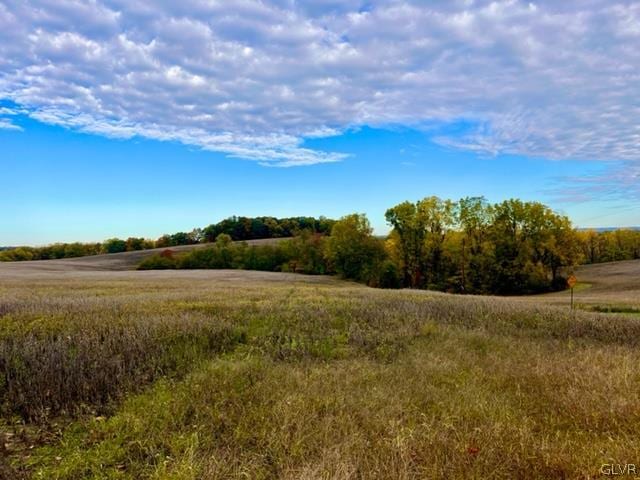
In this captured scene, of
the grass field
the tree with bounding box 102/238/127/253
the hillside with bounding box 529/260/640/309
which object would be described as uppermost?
the tree with bounding box 102/238/127/253

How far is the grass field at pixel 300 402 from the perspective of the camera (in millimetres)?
4262

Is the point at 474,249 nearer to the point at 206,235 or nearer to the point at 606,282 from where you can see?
the point at 606,282

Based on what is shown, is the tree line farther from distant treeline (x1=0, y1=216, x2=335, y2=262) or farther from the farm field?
distant treeline (x1=0, y1=216, x2=335, y2=262)

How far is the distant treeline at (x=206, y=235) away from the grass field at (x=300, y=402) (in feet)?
339

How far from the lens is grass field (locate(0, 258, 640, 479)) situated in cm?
426

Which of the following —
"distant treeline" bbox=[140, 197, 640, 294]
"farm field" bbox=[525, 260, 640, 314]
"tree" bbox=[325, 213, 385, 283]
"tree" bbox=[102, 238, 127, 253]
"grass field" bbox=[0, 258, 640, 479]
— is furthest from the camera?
"tree" bbox=[102, 238, 127, 253]

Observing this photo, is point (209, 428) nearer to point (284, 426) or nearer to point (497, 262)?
point (284, 426)

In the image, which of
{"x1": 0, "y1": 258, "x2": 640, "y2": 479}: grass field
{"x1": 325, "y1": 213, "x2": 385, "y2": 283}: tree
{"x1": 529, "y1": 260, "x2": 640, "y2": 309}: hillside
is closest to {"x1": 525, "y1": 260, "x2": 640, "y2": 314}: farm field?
{"x1": 529, "y1": 260, "x2": 640, "y2": 309}: hillside

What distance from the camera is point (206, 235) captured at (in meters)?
127

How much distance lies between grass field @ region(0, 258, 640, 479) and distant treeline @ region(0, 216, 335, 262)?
103 metres

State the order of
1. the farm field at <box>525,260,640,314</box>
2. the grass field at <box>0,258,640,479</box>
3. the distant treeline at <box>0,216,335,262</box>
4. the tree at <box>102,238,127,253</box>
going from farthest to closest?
the tree at <box>102,238,127,253</box> → the distant treeline at <box>0,216,335,262</box> → the farm field at <box>525,260,640,314</box> → the grass field at <box>0,258,640,479</box>

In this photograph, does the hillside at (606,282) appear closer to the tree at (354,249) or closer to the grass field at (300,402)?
the tree at (354,249)

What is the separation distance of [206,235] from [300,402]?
12660 centimetres

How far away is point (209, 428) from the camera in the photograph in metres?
5.05
